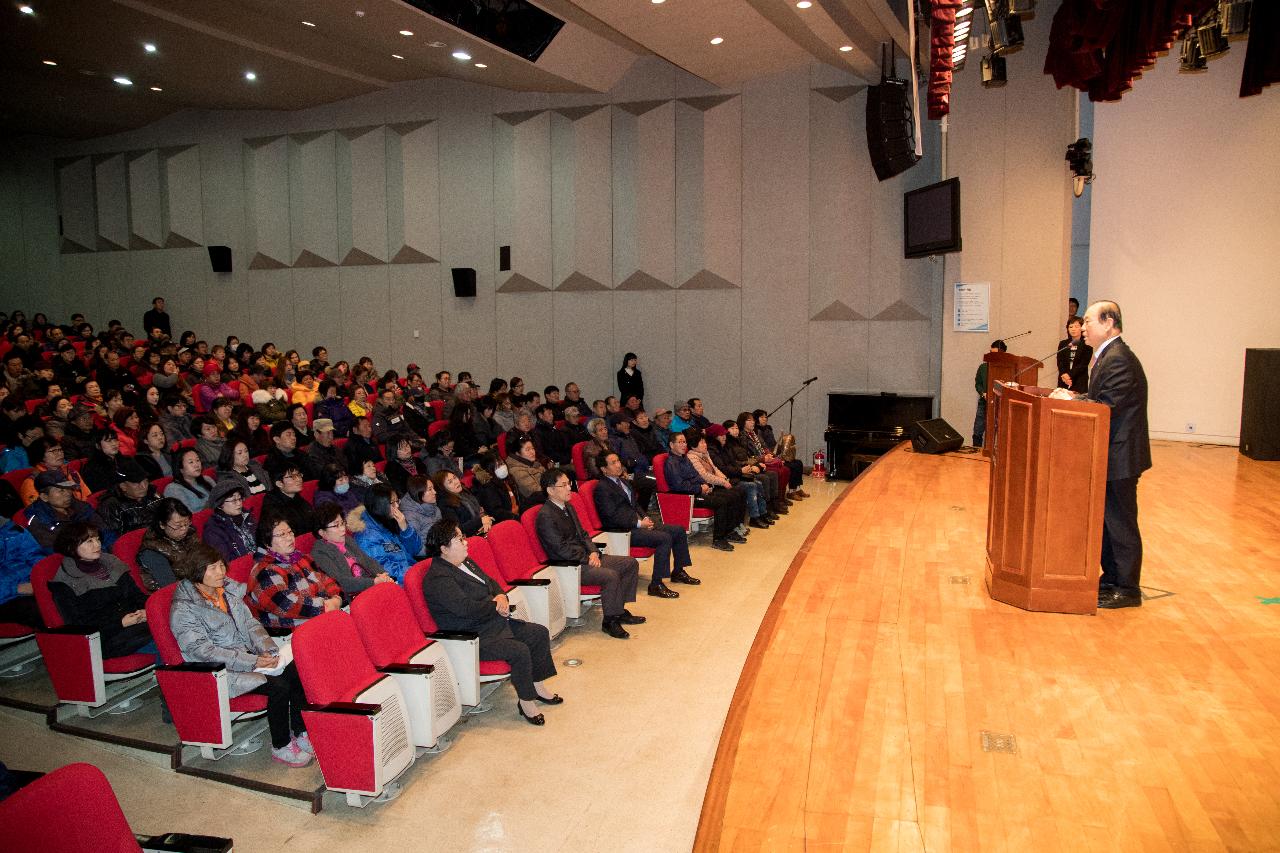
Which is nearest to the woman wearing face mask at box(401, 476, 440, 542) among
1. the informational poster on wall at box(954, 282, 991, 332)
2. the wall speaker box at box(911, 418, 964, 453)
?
the wall speaker box at box(911, 418, 964, 453)

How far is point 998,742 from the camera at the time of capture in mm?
2613

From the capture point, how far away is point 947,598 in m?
3.84

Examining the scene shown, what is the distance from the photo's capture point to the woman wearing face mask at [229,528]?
4527 millimetres

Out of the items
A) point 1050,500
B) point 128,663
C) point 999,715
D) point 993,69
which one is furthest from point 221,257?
point 999,715

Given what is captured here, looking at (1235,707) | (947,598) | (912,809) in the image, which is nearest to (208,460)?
(947,598)

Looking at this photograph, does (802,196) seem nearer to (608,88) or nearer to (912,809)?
(608,88)

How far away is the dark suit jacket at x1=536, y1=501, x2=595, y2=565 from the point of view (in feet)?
16.9

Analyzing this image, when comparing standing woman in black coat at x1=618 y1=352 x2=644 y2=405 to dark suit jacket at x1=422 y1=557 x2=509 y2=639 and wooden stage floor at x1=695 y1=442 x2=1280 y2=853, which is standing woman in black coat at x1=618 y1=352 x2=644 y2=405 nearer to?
wooden stage floor at x1=695 y1=442 x2=1280 y2=853

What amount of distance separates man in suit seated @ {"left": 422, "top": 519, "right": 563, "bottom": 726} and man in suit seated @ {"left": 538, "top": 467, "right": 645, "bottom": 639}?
3.06ft

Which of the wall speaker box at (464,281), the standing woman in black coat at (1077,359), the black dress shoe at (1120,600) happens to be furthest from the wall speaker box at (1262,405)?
the wall speaker box at (464,281)

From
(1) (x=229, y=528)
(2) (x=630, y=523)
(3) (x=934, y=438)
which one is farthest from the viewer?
(3) (x=934, y=438)

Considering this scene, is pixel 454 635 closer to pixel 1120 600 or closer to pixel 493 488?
pixel 493 488

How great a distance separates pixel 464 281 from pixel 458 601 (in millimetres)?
8453

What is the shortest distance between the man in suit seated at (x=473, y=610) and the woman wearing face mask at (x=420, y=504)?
46.7 inches
